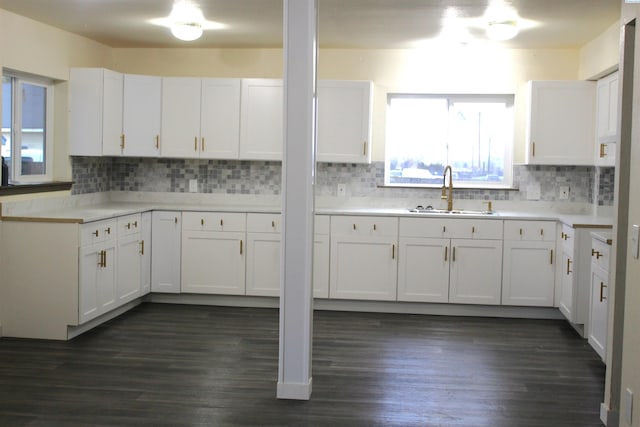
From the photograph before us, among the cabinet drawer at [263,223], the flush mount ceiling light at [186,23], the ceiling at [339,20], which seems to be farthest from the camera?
the cabinet drawer at [263,223]

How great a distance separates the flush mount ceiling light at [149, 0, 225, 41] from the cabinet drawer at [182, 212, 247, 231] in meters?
1.60

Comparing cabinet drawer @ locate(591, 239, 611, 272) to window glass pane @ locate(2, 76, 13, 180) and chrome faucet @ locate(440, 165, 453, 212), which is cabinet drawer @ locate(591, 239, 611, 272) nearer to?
chrome faucet @ locate(440, 165, 453, 212)

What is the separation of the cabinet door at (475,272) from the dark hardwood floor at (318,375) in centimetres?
27

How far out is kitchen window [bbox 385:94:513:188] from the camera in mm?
6934

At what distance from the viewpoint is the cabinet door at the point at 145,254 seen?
6.36 meters

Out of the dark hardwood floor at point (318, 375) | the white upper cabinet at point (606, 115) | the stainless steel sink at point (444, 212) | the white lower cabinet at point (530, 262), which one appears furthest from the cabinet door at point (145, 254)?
the white upper cabinet at point (606, 115)

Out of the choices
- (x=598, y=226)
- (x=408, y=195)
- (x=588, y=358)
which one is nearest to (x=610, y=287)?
(x=588, y=358)

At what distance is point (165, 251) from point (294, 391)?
2.88 m

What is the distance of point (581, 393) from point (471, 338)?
4.41 ft

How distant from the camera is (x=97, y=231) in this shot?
5445 millimetres

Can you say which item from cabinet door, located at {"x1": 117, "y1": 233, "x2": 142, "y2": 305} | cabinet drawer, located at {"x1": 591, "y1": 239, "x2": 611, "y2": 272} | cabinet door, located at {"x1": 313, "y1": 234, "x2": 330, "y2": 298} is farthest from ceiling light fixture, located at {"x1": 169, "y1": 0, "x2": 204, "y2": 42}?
cabinet drawer, located at {"x1": 591, "y1": 239, "x2": 611, "y2": 272}

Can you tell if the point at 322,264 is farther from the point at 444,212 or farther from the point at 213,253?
the point at 444,212

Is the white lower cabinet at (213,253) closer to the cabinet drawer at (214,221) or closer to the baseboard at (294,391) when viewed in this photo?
the cabinet drawer at (214,221)

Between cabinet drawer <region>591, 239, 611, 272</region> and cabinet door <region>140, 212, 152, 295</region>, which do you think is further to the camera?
cabinet door <region>140, 212, 152, 295</region>
